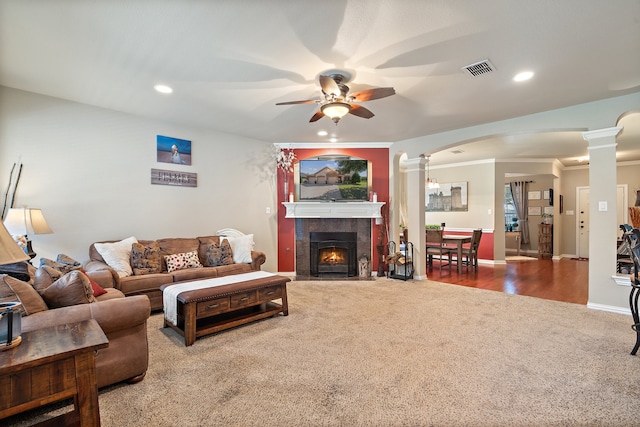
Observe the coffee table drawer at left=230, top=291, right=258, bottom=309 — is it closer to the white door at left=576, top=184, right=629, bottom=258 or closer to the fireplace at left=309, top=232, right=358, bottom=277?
the fireplace at left=309, top=232, right=358, bottom=277

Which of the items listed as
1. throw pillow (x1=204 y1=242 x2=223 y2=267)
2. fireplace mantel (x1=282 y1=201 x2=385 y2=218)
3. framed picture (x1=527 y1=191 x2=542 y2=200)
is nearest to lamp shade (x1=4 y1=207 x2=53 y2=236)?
throw pillow (x1=204 y1=242 x2=223 y2=267)

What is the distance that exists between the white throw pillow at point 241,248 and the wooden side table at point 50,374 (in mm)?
3142

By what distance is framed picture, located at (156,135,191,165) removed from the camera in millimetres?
4508

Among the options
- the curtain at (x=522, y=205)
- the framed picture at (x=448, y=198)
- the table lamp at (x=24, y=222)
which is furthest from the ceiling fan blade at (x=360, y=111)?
the curtain at (x=522, y=205)

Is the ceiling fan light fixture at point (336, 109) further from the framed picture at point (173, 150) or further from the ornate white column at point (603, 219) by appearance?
the ornate white column at point (603, 219)

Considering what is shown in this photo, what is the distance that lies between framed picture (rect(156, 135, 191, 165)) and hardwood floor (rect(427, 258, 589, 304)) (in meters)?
5.00

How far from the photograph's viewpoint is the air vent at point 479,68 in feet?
9.05

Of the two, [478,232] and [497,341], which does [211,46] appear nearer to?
[497,341]

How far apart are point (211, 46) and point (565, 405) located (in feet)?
12.0

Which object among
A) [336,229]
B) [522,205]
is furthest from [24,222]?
[522,205]

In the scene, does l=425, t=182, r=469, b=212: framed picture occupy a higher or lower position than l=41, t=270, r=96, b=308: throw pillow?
higher

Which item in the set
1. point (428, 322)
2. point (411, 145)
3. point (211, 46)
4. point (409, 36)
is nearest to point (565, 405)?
point (428, 322)

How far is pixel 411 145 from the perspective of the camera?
558 centimetres

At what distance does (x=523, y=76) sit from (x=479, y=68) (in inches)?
22.5
